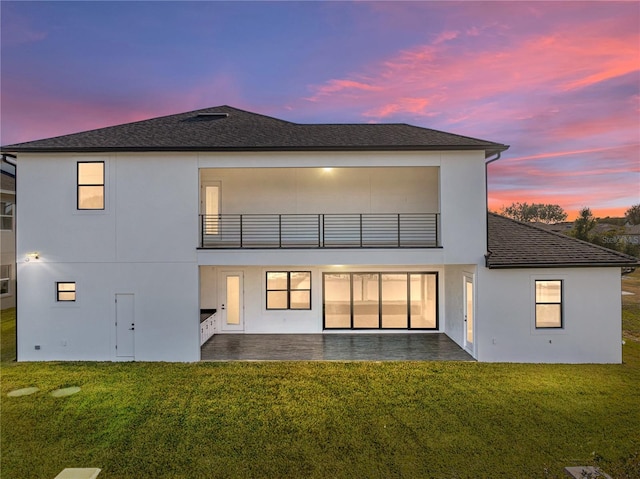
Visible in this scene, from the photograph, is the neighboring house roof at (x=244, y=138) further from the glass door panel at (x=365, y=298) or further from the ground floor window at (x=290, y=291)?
the glass door panel at (x=365, y=298)

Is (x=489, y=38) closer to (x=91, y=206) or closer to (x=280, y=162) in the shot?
(x=280, y=162)

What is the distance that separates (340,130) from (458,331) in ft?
28.1

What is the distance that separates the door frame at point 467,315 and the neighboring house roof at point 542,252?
95 cm

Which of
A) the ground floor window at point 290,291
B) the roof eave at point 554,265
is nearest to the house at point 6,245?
the ground floor window at point 290,291

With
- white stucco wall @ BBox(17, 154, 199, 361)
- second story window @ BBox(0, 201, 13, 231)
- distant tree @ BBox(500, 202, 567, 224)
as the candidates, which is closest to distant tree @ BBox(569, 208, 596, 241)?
distant tree @ BBox(500, 202, 567, 224)

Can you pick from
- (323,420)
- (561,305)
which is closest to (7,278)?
(323,420)

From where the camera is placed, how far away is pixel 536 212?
219 ft

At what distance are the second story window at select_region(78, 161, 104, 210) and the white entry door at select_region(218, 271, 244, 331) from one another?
486 cm

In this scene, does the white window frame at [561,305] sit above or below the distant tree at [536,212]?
below

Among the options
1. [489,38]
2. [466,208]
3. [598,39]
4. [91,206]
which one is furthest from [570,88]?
[91,206]

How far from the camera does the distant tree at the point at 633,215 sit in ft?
221

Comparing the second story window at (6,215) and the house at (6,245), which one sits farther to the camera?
the second story window at (6,215)

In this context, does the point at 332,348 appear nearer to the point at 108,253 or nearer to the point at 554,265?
the point at 554,265

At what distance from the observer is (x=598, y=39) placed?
11.8 meters
